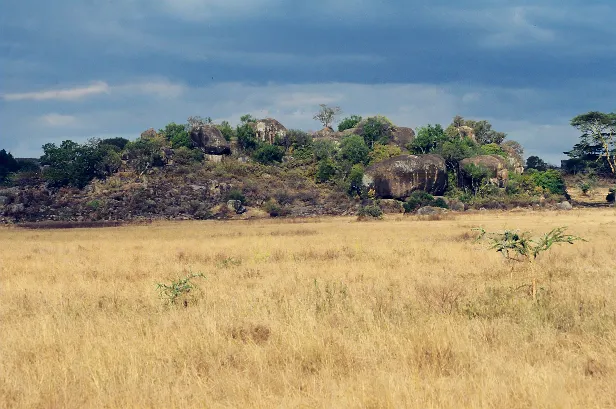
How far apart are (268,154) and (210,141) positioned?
29.3 ft

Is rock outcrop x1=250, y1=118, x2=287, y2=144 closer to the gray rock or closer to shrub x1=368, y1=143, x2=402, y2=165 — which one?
shrub x1=368, y1=143, x2=402, y2=165

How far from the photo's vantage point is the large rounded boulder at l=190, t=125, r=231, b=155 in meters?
84.8

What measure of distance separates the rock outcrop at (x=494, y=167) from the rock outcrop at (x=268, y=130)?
3239cm

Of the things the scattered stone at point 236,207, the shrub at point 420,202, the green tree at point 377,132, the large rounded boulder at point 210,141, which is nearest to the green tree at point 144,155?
the large rounded boulder at point 210,141

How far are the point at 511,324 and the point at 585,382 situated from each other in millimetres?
2866

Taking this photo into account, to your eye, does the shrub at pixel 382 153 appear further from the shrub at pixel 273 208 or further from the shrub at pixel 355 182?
the shrub at pixel 273 208

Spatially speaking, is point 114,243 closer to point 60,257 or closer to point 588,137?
point 60,257

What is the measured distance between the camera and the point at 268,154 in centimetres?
8581

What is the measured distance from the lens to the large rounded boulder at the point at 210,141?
8481cm

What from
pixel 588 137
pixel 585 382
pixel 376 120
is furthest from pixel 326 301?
pixel 376 120

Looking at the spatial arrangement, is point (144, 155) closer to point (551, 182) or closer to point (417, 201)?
point (417, 201)

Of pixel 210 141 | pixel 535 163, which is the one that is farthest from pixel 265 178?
pixel 535 163

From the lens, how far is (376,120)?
10400 centimetres

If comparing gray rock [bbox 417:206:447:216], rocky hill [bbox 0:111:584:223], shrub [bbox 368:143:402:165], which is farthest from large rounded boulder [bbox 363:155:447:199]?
gray rock [bbox 417:206:447:216]
